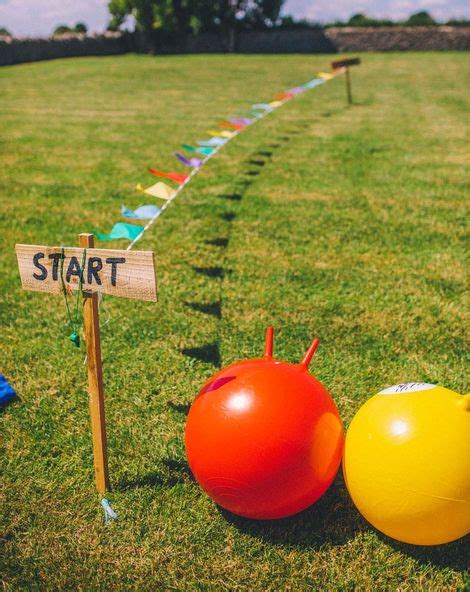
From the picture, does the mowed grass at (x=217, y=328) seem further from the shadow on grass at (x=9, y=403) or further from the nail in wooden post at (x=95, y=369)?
the nail in wooden post at (x=95, y=369)

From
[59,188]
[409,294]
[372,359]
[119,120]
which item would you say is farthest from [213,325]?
[119,120]

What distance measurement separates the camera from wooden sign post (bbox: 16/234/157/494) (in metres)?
2.40

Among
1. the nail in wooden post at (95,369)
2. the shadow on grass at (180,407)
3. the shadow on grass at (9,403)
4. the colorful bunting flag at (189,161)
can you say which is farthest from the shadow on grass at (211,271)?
the nail in wooden post at (95,369)

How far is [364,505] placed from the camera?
2.48 meters

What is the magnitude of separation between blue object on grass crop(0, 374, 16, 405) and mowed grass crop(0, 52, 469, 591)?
0.20 ft

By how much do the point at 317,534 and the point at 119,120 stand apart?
1273cm

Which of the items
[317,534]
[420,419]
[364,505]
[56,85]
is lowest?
[317,534]

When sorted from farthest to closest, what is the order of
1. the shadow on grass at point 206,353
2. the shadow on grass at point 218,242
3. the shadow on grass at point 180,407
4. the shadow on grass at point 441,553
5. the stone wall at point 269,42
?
the stone wall at point 269,42 → the shadow on grass at point 218,242 → the shadow on grass at point 206,353 → the shadow on grass at point 180,407 → the shadow on grass at point 441,553

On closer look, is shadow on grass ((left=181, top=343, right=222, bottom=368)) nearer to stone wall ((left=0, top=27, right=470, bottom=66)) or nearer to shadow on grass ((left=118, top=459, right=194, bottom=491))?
shadow on grass ((left=118, top=459, right=194, bottom=491))

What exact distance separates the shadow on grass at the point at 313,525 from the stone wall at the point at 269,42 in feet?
111

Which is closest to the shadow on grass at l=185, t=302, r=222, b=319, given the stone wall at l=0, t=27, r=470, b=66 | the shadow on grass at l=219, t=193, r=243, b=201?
the shadow on grass at l=219, t=193, r=243, b=201

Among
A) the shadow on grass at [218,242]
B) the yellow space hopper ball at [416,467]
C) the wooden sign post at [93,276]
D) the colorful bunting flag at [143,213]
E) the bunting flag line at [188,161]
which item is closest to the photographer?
the yellow space hopper ball at [416,467]

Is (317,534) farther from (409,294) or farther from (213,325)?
(409,294)

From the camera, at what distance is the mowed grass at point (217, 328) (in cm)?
256
